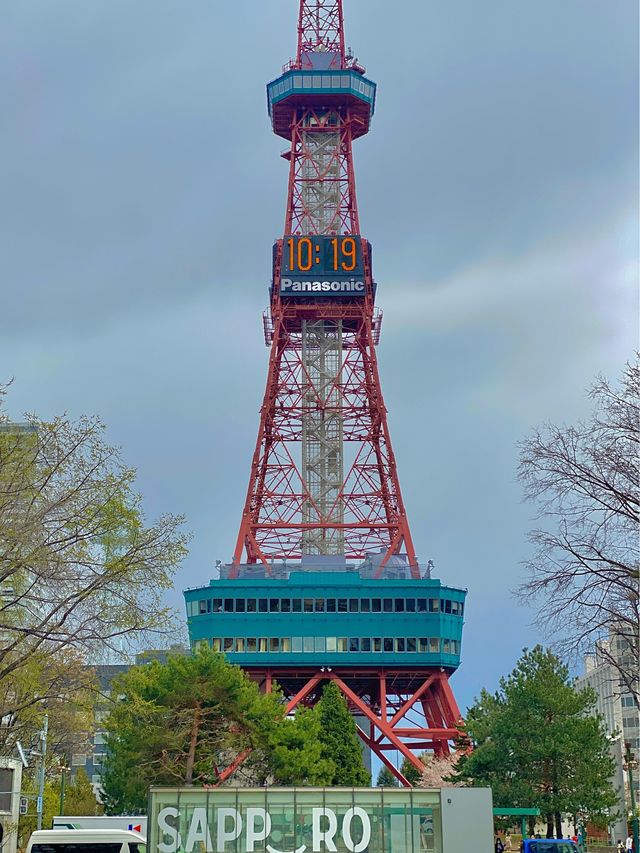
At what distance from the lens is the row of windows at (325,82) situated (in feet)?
393

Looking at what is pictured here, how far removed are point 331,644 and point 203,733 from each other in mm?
38608

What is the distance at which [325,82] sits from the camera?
12062cm

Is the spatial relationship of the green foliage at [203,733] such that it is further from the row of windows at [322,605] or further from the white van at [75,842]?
the row of windows at [322,605]

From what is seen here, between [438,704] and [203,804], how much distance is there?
2915 inches

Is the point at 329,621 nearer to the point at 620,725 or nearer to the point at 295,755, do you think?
the point at 295,755

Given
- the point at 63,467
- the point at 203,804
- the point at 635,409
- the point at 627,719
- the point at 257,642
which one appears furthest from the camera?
the point at 627,719

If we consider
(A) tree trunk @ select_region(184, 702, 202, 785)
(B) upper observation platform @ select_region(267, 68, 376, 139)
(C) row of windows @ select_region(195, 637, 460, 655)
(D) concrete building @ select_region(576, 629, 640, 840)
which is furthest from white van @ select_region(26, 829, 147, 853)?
(B) upper observation platform @ select_region(267, 68, 376, 139)

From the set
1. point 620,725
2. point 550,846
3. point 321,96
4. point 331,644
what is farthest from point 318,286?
point 550,846

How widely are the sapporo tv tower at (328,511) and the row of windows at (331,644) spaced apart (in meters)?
0.11

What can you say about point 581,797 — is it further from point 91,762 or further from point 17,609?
point 91,762

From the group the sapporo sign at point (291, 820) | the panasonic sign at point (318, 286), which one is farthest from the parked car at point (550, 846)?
the panasonic sign at point (318, 286)

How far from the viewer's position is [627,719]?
121875 mm

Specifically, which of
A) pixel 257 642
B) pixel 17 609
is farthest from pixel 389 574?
pixel 17 609

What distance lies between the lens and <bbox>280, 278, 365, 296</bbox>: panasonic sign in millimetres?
113688
